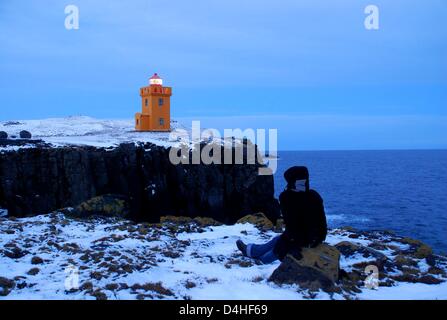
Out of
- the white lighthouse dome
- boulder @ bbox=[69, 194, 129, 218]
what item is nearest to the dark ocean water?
boulder @ bbox=[69, 194, 129, 218]

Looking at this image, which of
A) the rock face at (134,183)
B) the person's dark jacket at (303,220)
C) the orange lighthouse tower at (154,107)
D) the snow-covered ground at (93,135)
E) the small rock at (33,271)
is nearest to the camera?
the person's dark jacket at (303,220)

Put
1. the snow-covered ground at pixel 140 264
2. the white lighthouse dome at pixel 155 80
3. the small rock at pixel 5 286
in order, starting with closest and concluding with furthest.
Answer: the small rock at pixel 5 286 → the snow-covered ground at pixel 140 264 → the white lighthouse dome at pixel 155 80

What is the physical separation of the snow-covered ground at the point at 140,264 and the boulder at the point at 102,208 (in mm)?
2668

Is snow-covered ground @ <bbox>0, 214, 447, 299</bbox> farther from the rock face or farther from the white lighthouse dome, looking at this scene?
the white lighthouse dome

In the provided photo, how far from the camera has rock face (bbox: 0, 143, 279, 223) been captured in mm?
30281

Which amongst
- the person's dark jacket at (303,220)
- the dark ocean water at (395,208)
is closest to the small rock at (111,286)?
the person's dark jacket at (303,220)

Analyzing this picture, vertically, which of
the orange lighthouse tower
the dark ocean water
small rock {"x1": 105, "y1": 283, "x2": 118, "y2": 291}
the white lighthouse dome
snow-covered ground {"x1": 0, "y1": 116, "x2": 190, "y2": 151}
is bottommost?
the dark ocean water

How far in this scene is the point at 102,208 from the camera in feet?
71.3

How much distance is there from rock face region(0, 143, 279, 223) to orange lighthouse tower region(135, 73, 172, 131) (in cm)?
2092

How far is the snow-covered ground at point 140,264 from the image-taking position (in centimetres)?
944

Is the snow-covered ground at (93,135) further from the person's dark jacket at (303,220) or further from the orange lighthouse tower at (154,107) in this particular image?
the person's dark jacket at (303,220)

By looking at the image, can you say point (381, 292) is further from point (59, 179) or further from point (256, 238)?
point (59, 179)

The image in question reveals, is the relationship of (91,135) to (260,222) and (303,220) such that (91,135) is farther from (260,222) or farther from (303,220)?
(303,220)

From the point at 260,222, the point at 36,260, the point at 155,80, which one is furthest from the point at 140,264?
the point at 155,80
